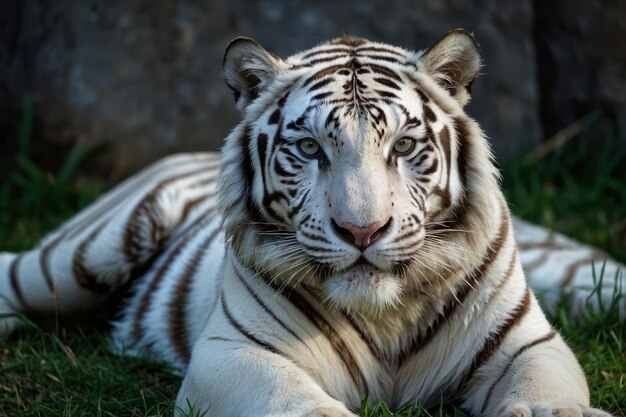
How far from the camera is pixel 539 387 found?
2.10m

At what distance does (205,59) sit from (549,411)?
3247 mm

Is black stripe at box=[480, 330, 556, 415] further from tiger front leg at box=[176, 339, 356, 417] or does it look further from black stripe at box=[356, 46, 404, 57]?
black stripe at box=[356, 46, 404, 57]

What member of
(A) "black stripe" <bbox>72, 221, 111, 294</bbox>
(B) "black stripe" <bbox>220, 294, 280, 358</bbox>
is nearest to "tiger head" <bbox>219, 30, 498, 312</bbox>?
Answer: (B) "black stripe" <bbox>220, 294, 280, 358</bbox>

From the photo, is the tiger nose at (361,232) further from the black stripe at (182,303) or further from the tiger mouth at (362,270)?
the black stripe at (182,303)

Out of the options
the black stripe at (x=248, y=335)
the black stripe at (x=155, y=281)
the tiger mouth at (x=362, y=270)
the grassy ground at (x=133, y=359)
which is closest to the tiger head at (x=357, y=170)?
the tiger mouth at (x=362, y=270)

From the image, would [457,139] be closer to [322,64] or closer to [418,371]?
[322,64]

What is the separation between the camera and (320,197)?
2131 mm

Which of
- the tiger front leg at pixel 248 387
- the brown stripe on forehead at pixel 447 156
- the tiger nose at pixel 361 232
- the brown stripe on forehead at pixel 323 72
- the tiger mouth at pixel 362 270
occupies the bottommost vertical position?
the tiger front leg at pixel 248 387

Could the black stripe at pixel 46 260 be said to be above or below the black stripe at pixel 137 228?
below

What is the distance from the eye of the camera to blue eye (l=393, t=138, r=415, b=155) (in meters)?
2.20

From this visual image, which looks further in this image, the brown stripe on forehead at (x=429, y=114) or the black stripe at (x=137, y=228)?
the black stripe at (x=137, y=228)

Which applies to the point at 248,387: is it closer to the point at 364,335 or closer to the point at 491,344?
the point at 364,335

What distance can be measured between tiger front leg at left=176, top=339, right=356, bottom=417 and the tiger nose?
33 cm

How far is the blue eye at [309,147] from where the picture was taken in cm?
221
